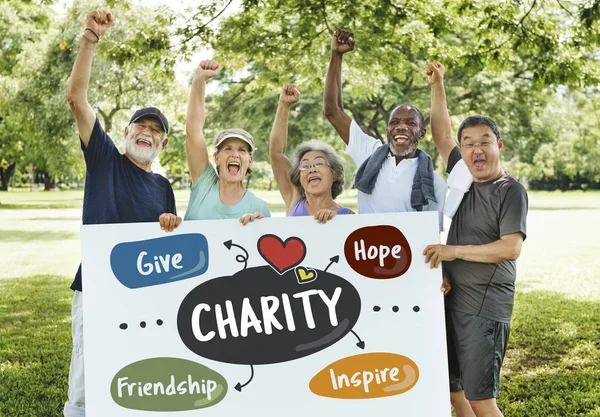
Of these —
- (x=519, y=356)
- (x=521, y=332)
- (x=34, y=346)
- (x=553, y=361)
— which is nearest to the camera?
(x=553, y=361)

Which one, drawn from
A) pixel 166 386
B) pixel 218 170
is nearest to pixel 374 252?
pixel 218 170

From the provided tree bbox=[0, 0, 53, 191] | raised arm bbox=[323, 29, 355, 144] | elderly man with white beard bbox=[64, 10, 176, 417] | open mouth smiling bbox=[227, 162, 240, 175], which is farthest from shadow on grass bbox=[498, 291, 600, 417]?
tree bbox=[0, 0, 53, 191]

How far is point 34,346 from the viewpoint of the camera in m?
6.68

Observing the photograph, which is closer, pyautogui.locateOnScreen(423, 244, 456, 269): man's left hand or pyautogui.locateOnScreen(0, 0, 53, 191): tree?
pyautogui.locateOnScreen(423, 244, 456, 269): man's left hand

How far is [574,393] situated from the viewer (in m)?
4.97

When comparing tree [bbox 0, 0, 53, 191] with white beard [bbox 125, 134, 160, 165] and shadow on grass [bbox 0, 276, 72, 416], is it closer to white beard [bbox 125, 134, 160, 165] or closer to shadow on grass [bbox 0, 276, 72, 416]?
shadow on grass [bbox 0, 276, 72, 416]

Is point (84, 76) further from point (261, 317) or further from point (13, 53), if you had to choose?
point (13, 53)

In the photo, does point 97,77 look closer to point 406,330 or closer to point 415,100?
point 415,100

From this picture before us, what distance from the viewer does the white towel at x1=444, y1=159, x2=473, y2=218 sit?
10.8ft

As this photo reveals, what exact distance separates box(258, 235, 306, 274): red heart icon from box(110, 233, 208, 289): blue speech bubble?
295mm

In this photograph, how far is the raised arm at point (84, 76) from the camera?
342 cm

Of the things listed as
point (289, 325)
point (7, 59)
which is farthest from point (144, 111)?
point (7, 59)

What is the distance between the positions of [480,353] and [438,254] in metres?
0.54

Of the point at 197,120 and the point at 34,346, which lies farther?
the point at 34,346
